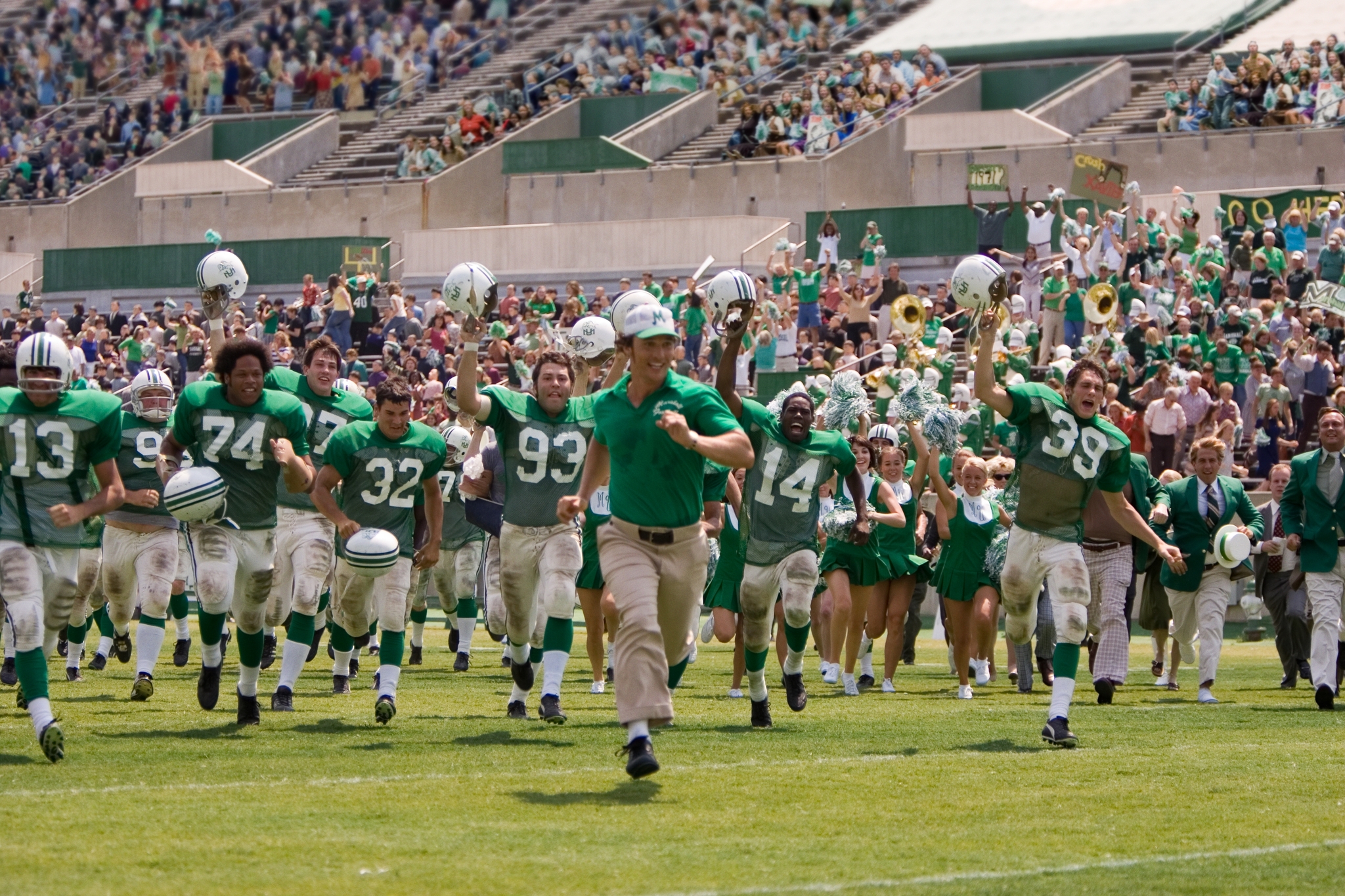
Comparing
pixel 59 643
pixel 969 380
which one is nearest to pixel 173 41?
pixel 969 380

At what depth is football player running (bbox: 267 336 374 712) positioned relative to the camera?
11.6 metres

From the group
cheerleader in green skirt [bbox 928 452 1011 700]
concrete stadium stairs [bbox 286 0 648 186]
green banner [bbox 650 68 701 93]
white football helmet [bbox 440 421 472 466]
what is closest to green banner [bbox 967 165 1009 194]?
green banner [bbox 650 68 701 93]

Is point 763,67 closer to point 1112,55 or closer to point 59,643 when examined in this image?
point 1112,55

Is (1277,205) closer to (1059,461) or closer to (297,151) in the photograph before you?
(1059,461)

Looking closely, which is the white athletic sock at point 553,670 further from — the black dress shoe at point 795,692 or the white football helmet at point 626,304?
the white football helmet at point 626,304

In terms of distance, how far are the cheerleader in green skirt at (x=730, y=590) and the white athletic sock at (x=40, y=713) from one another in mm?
4942

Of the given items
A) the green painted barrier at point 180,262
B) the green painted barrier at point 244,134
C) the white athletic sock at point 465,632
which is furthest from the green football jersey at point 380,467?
the green painted barrier at point 244,134

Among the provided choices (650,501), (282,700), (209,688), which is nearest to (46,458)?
(209,688)

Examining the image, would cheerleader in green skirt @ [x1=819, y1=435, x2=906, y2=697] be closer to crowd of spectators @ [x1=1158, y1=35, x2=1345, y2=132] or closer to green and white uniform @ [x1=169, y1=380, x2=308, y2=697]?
green and white uniform @ [x1=169, y1=380, x2=308, y2=697]

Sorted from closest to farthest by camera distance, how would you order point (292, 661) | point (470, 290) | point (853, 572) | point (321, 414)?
point (470, 290), point (292, 661), point (321, 414), point (853, 572)

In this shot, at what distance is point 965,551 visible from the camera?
48.7 feet

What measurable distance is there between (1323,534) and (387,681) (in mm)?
6080

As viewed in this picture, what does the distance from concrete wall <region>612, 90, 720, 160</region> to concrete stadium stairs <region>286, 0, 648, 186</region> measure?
469 cm

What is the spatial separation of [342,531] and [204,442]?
3.46 feet
